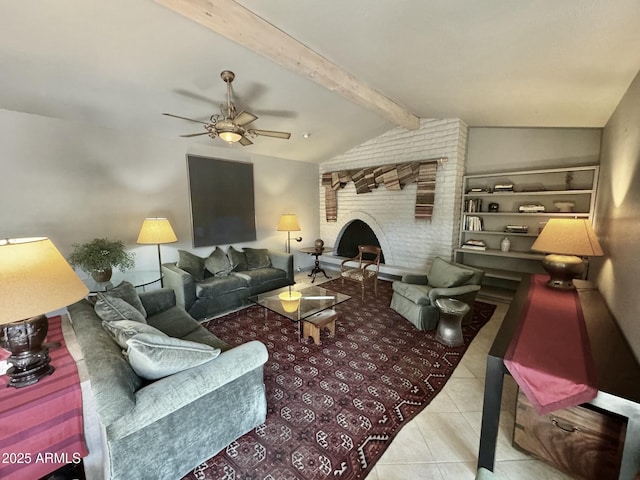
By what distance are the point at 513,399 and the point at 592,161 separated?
3342 mm

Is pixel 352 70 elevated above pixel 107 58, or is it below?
above

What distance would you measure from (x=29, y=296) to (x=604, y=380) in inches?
98.1

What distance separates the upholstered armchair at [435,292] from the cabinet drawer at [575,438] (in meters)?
1.58

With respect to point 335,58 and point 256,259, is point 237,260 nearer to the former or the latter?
point 256,259

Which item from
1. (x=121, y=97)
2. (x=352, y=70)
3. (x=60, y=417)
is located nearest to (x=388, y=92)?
(x=352, y=70)

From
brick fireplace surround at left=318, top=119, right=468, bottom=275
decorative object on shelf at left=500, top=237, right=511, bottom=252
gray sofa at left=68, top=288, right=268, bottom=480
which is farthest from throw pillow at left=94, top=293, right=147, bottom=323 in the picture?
decorative object on shelf at left=500, top=237, right=511, bottom=252

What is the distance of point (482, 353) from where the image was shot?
2.67 m

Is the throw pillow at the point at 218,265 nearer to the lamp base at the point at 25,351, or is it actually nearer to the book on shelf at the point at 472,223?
the lamp base at the point at 25,351

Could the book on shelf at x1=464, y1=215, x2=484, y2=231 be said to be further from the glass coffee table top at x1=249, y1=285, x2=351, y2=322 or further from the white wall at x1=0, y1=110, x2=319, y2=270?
the white wall at x1=0, y1=110, x2=319, y2=270

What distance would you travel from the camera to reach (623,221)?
6.36 ft

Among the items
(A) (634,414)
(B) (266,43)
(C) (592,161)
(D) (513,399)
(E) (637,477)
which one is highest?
(B) (266,43)

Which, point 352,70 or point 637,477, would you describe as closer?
point 637,477

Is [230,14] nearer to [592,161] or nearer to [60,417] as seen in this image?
[60,417]

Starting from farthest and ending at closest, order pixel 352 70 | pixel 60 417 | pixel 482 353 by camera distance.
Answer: pixel 352 70, pixel 482 353, pixel 60 417
